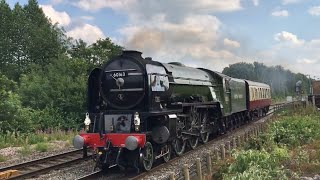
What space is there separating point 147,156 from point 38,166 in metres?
3.87

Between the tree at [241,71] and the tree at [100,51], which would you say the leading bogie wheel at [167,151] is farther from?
the tree at [241,71]

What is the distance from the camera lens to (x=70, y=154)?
49.4ft

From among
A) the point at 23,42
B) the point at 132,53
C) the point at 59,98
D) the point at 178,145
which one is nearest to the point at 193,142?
the point at 178,145

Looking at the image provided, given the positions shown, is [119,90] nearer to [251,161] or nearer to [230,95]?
[251,161]

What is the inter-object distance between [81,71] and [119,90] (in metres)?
22.6

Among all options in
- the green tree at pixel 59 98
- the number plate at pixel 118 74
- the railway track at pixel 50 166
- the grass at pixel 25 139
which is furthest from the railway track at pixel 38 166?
the green tree at pixel 59 98

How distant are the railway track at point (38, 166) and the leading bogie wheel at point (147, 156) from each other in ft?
7.42

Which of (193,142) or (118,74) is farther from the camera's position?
(193,142)

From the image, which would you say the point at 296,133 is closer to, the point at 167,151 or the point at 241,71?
the point at 167,151

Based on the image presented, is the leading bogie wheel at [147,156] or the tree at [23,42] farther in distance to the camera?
the tree at [23,42]

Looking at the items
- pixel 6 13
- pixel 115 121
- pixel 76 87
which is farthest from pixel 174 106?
pixel 6 13

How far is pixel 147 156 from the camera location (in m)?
11.4

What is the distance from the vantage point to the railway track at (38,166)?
37.0 ft

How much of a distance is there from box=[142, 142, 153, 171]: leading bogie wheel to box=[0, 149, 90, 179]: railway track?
7.42 feet
